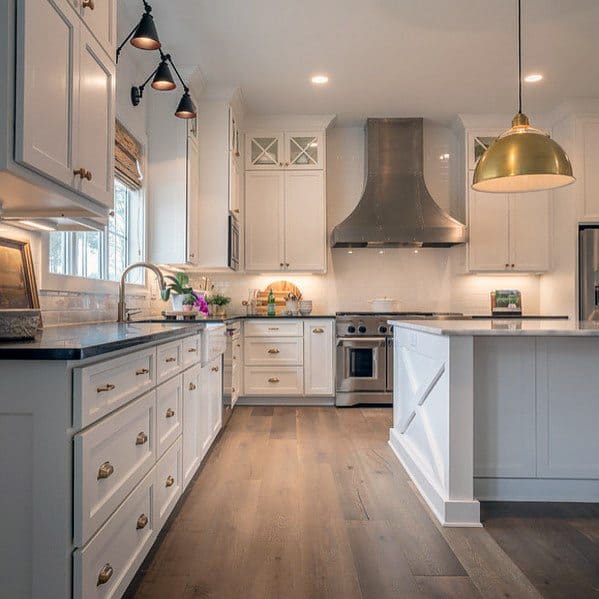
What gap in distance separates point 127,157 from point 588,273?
4.06 metres

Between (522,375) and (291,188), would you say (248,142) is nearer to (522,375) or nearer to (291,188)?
(291,188)

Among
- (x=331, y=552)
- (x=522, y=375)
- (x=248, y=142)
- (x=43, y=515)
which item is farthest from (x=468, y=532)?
(x=248, y=142)

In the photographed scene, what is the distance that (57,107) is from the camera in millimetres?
1562

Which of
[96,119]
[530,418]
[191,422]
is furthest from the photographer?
[191,422]

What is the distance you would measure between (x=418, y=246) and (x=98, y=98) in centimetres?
379

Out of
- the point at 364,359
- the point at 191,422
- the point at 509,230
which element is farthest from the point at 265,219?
the point at 191,422

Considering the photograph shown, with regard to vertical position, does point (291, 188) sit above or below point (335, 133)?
below

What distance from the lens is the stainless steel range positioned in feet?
14.9

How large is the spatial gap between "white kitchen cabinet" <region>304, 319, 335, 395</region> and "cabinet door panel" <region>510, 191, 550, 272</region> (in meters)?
2.04

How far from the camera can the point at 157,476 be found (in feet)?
6.06

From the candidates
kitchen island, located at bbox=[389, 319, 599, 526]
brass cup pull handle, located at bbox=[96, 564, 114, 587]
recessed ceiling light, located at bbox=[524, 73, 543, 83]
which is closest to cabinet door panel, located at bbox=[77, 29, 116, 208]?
brass cup pull handle, located at bbox=[96, 564, 114, 587]

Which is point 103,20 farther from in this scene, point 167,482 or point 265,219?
point 265,219

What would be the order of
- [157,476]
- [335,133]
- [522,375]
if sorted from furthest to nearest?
[335,133]
[522,375]
[157,476]

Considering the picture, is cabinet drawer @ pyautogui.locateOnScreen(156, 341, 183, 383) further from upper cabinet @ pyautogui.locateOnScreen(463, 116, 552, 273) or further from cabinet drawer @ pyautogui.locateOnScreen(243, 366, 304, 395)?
upper cabinet @ pyautogui.locateOnScreen(463, 116, 552, 273)
